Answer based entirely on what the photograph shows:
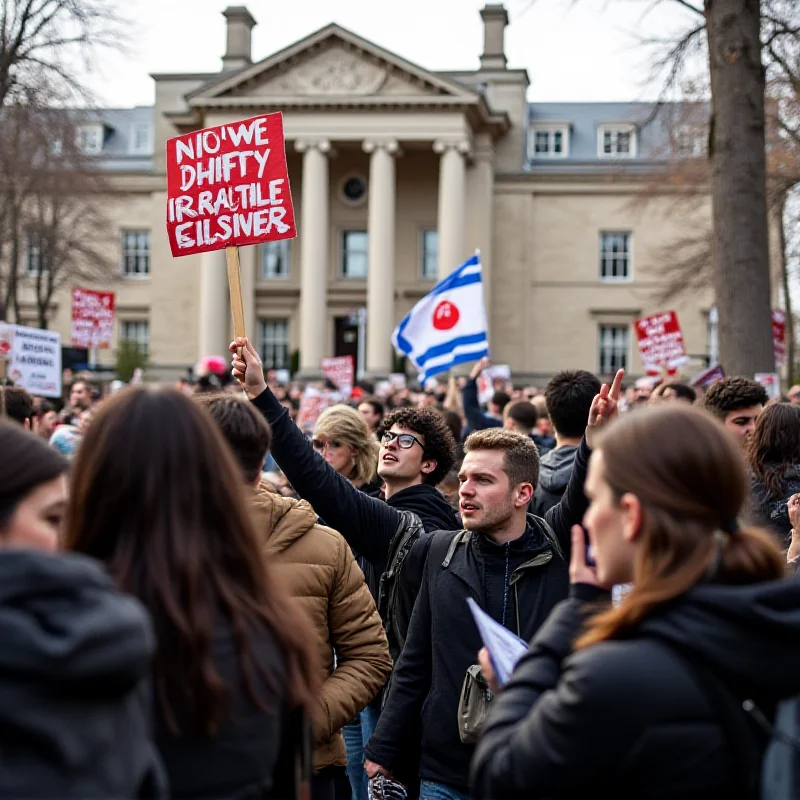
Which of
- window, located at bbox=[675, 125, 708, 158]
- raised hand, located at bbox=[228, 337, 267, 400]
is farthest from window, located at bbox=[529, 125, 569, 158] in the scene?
raised hand, located at bbox=[228, 337, 267, 400]

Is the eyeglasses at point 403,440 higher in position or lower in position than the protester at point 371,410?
higher

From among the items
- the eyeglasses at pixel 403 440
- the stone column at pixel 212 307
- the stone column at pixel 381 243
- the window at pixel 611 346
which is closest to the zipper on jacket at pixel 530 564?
the eyeglasses at pixel 403 440

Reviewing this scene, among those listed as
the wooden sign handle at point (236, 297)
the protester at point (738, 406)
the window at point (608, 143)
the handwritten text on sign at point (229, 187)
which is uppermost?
the window at point (608, 143)

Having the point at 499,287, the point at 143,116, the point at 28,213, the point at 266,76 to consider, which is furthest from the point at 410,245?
the point at 28,213

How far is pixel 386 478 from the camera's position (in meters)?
5.57

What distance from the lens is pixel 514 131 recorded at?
165ft

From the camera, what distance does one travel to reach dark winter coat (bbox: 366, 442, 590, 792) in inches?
163

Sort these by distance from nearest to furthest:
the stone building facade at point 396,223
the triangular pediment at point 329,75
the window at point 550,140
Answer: the triangular pediment at point 329,75 < the stone building facade at point 396,223 < the window at point 550,140

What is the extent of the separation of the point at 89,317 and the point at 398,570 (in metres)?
14.7

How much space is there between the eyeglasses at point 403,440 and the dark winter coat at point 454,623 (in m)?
1.11

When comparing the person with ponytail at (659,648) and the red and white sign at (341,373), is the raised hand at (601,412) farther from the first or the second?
the red and white sign at (341,373)

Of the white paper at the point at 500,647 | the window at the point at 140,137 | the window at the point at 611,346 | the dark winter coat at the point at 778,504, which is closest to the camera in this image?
the white paper at the point at 500,647

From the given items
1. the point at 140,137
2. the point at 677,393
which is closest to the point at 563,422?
the point at 677,393

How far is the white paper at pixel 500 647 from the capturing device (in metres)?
3.12
